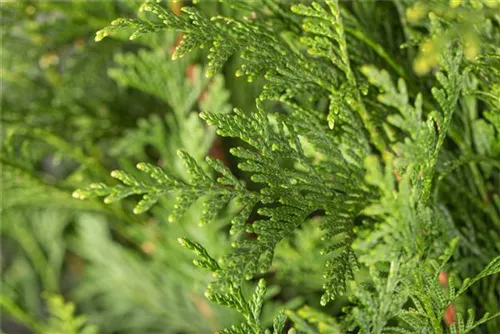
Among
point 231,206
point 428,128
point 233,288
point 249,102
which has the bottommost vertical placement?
point 231,206

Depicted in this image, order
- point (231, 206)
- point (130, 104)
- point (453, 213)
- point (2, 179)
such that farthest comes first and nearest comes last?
point (130, 104), point (231, 206), point (2, 179), point (453, 213)

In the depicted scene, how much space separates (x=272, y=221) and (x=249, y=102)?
0.60 meters

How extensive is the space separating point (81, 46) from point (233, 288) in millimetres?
699

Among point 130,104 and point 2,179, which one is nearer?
point 2,179

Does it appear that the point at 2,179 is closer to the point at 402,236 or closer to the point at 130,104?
the point at 130,104

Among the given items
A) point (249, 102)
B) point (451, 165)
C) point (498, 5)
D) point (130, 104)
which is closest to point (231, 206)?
point (249, 102)

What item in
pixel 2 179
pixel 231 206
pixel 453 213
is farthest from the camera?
pixel 231 206

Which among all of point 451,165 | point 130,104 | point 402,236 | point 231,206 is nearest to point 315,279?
point 231,206

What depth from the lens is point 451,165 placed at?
647mm

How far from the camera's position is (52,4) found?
94cm

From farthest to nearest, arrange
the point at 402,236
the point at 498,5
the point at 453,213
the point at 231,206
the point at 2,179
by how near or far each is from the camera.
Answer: the point at 231,206
the point at 2,179
the point at 453,213
the point at 498,5
the point at 402,236

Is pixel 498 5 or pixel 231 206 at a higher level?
pixel 498 5

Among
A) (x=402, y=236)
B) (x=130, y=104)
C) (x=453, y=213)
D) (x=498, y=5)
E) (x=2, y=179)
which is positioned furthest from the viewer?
(x=130, y=104)

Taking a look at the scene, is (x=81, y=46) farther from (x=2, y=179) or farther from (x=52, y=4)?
(x=2, y=179)
